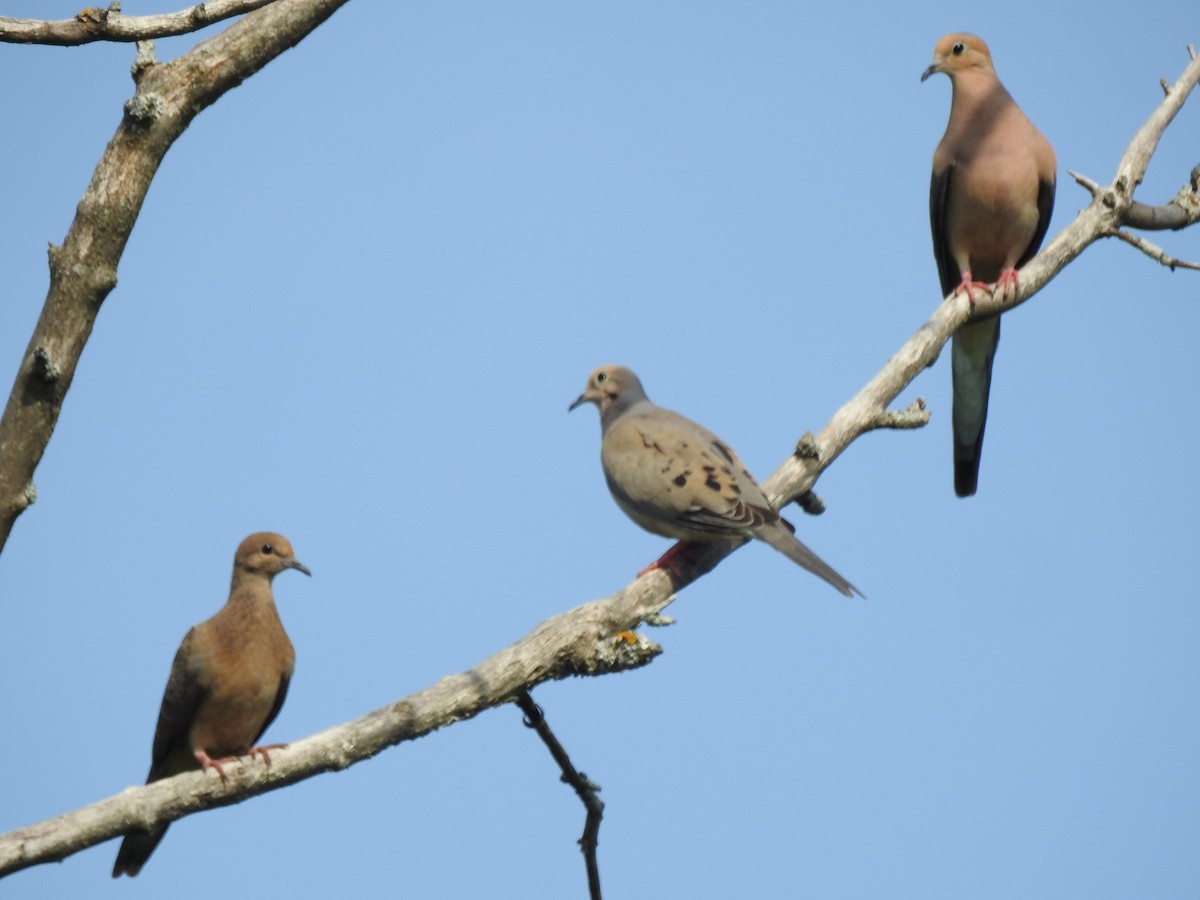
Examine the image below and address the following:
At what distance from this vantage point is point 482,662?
13.1ft

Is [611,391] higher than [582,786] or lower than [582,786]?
higher

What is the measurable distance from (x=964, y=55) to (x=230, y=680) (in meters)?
4.77

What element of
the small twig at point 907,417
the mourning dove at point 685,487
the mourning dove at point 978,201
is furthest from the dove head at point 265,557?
the mourning dove at point 978,201

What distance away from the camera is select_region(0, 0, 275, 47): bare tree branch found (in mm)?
3244

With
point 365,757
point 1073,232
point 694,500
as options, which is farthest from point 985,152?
point 365,757

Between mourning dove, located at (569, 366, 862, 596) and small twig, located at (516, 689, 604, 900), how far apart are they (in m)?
1.13

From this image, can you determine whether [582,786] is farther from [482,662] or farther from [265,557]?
[265,557]

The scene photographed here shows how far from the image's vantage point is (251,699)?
543 cm

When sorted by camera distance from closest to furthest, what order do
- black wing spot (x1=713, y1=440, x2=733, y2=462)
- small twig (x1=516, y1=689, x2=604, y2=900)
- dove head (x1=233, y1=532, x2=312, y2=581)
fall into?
small twig (x1=516, y1=689, x2=604, y2=900) < black wing spot (x1=713, y1=440, x2=733, y2=462) < dove head (x1=233, y1=532, x2=312, y2=581)

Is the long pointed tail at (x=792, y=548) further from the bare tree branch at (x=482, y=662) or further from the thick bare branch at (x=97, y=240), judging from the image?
the thick bare branch at (x=97, y=240)

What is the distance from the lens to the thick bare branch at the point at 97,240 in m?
3.02

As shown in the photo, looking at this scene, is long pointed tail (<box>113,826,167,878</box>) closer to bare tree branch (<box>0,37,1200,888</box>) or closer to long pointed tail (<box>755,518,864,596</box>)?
bare tree branch (<box>0,37,1200,888</box>)

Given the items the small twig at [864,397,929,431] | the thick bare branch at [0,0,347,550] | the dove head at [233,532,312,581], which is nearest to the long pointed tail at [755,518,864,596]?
the small twig at [864,397,929,431]

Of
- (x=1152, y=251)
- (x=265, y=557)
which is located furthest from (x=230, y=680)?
(x=1152, y=251)
